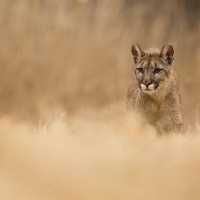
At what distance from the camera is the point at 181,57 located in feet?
26.5

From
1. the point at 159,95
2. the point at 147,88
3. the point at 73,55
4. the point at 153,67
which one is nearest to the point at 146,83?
the point at 147,88

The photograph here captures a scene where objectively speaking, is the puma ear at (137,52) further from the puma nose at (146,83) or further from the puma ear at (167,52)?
the puma nose at (146,83)

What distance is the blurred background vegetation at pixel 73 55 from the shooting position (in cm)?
672

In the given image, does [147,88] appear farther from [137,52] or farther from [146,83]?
[137,52]

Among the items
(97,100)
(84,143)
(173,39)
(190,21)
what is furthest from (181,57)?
(84,143)

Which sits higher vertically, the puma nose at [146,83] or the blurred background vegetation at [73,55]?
the blurred background vegetation at [73,55]

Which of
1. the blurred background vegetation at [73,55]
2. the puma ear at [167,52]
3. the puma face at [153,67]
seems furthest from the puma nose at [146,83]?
the blurred background vegetation at [73,55]

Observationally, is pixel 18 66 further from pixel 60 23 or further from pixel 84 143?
pixel 84 143

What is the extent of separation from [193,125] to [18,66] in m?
1.69

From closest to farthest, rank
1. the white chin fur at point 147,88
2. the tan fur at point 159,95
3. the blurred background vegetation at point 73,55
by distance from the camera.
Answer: the white chin fur at point 147,88 → the tan fur at point 159,95 → the blurred background vegetation at point 73,55

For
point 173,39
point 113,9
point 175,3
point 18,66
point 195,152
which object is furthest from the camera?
point 175,3

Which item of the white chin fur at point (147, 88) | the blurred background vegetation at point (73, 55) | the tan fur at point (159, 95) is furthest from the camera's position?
the blurred background vegetation at point (73, 55)

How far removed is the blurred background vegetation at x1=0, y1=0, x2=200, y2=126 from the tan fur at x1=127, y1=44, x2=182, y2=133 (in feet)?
3.25

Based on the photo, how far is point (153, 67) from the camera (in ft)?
18.2
